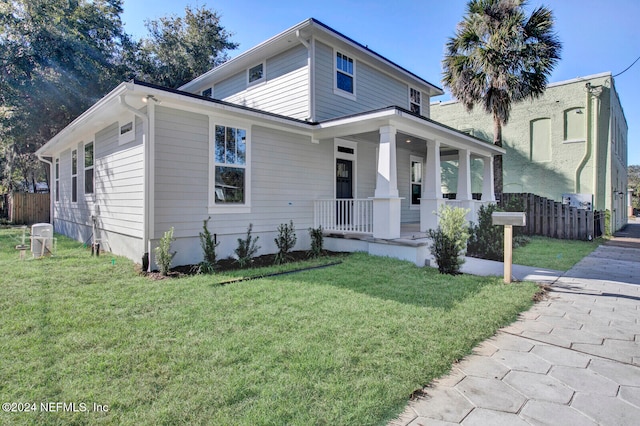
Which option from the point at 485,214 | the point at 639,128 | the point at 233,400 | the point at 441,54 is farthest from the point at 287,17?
the point at 639,128

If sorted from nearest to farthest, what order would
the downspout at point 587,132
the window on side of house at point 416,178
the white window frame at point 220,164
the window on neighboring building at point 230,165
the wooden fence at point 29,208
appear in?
the white window frame at point 220,164, the window on neighboring building at point 230,165, the window on side of house at point 416,178, the downspout at point 587,132, the wooden fence at point 29,208

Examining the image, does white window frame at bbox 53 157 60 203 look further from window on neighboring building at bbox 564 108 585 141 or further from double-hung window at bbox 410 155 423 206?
window on neighboring building at bbox 564 108 585 141

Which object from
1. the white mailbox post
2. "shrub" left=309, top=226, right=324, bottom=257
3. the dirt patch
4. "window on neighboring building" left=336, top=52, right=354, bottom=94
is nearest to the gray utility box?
the white mailbox post

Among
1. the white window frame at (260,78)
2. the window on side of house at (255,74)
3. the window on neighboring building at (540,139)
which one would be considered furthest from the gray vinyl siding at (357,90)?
the window on neighboring building at (540,139)

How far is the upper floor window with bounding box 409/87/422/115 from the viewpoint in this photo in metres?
12.9

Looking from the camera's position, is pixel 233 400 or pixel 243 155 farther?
pixel 243 155

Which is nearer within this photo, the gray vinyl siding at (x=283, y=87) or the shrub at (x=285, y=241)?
the shrub at (x=285, y=241)

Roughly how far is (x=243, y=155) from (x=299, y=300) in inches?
161

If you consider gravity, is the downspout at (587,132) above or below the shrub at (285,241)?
above

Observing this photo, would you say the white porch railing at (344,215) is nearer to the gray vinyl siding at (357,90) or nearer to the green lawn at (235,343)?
the gray vinyl siding at (357,90)

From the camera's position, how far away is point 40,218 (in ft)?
54.6

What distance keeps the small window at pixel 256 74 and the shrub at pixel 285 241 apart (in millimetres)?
4971

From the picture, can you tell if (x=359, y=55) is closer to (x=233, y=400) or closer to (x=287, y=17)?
(x=287, y=17)

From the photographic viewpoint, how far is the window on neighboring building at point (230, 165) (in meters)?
7.09
